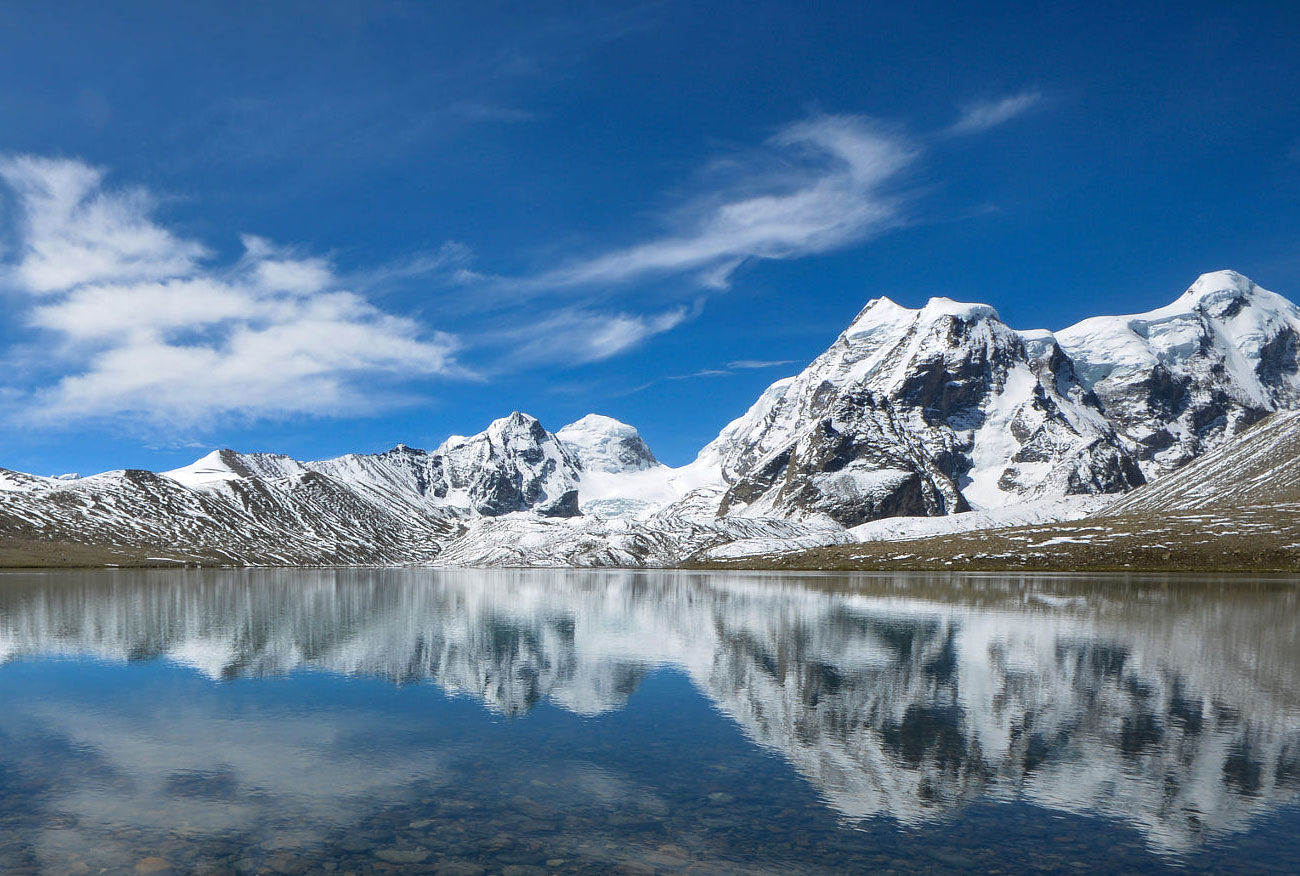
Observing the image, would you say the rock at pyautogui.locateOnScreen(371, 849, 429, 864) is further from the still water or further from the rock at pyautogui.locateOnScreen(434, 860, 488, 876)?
the rock at pyautogui.locateOnScreen(434, 860, 488, 876)

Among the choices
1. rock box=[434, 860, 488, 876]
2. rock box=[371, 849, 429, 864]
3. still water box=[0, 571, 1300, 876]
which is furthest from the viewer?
still water box=[0, 571, 1300, 876]

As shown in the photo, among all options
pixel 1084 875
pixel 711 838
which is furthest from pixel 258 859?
pixel 1084 875

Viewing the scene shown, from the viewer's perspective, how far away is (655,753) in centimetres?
2812

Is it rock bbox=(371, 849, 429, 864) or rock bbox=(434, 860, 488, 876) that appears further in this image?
rock bbox=(371, 849, 429, 864)

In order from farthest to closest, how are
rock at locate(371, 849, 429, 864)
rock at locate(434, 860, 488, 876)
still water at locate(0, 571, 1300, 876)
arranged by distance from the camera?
still water at locate(0, 571, 1300, 876)
rock at locate(371, 849, 429, 864)
rock at locate(434, 860, 488, 876)

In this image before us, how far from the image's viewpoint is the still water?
19438mm

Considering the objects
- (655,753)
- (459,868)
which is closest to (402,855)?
(459,868)

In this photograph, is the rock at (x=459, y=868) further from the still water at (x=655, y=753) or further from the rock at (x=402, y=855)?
the rock at (x=402, y=855)

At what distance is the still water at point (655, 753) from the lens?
63.8 ft

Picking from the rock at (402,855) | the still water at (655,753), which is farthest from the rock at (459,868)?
the rock at (402,855)

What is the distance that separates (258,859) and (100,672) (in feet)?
105

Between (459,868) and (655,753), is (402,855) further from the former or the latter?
(655,753)

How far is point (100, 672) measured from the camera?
4394 cm

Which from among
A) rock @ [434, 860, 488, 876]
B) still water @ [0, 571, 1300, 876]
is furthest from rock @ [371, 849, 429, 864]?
rock @ [434, 860, 488, 876]
